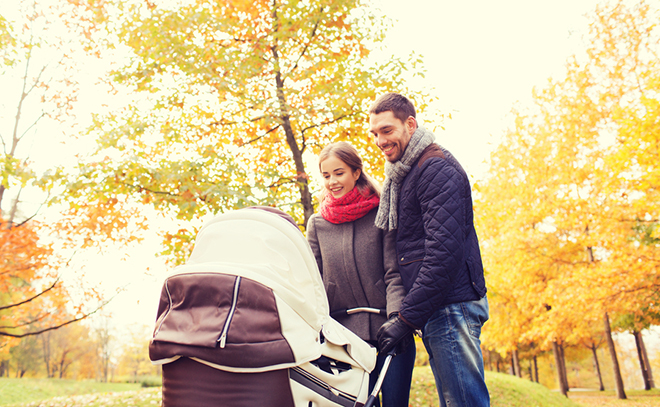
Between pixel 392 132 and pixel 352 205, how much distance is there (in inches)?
23.1

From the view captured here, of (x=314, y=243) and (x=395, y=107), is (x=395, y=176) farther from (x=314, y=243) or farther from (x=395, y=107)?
(x=314, y=243)

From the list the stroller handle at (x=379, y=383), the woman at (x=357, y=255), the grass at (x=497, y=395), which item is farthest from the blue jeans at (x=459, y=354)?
the grass at (x=497, y=395)

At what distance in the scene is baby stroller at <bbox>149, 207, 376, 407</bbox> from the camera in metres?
1.59

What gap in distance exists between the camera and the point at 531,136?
12.5m

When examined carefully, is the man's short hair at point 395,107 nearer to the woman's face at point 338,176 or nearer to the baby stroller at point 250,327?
the woman's face at point 338,176

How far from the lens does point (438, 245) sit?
2.04 meters

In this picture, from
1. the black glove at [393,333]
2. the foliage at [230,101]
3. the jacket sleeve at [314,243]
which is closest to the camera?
the black glove at [393,333]

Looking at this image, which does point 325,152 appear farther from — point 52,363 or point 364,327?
point 52,363

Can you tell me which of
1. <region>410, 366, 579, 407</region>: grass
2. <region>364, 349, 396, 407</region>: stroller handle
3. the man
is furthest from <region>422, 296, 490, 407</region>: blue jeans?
<region>410, 366, 579, 407</region>: grass

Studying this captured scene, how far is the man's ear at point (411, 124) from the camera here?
243cm

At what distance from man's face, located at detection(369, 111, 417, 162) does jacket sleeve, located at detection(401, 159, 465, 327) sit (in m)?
0.33

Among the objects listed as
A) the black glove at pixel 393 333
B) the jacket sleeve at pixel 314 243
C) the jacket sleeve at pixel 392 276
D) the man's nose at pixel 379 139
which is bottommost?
the black glove at pixel 393 333

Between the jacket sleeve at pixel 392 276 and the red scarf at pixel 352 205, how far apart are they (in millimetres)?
228

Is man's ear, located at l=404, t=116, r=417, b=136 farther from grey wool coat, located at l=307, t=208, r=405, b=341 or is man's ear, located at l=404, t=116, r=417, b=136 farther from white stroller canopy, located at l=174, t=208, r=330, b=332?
white stroller canopy, located at l=174, t=208, r=330, b=332
